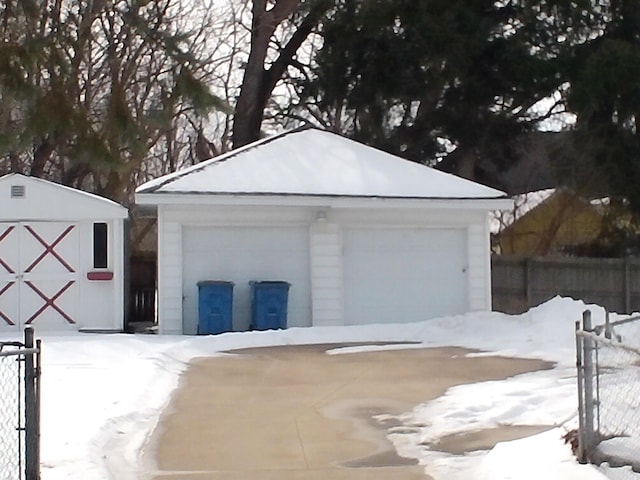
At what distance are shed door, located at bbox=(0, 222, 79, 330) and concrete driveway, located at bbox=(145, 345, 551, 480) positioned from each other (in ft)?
14.2

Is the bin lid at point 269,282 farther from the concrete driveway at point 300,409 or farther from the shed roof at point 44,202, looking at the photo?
the shed roof at point 44,202

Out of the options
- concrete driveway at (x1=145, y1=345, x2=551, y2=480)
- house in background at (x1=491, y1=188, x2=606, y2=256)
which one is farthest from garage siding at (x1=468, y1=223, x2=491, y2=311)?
house in background at (x1=491, y1=188, x2=606, y2=256)

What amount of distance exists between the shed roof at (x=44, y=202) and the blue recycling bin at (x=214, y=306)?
2.32 meters

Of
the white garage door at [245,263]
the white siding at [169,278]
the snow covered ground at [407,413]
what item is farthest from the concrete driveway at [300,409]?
the white siding at [169,278]

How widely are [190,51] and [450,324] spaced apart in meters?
9.30

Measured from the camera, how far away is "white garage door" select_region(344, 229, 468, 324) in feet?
61.3

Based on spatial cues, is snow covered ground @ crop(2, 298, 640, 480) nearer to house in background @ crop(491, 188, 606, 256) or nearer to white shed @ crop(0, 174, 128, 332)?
white shed @ crop(0, 174, 128, 332)

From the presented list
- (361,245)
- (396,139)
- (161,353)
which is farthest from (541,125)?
(161,353)

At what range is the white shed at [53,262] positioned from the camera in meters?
18.0

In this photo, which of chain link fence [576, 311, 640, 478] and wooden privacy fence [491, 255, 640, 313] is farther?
wooden privacy fence [491, 255, 640, 313]

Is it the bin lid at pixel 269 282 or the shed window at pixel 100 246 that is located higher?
the shed window at pixel 100 246

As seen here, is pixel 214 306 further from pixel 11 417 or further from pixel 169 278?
pixel 11 417

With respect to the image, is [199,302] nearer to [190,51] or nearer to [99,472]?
[190,51]

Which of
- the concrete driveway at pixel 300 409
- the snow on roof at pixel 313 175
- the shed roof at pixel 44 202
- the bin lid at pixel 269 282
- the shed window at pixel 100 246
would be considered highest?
the snow on roof at pixel 313 175
